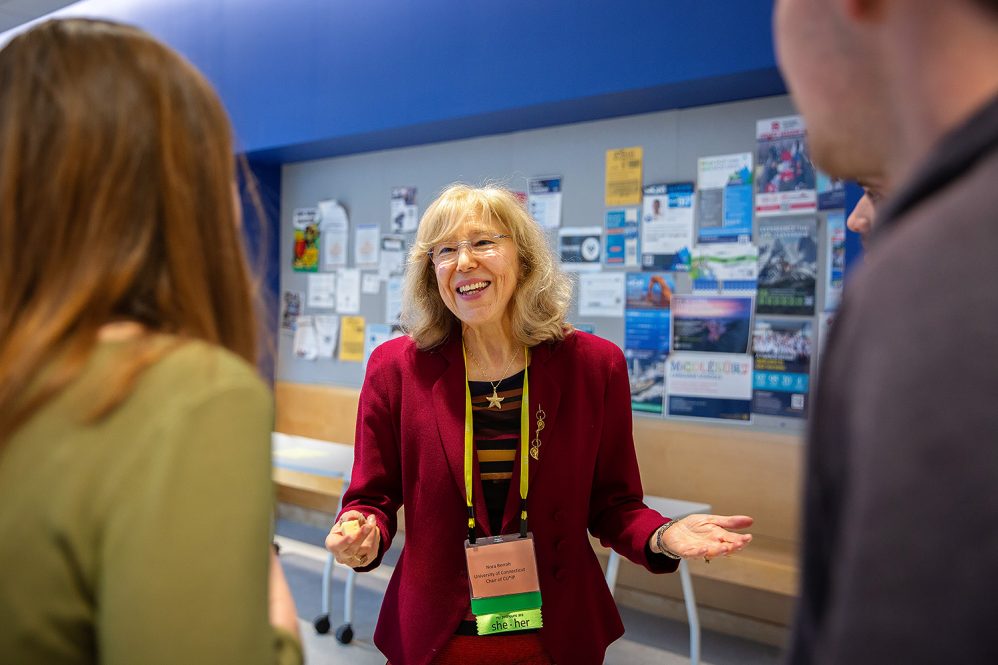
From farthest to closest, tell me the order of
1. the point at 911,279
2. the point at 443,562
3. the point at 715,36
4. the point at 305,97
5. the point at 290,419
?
the point at 290,419
the point at 305,97
the point at 715,36
the point at 443,562
the point at 911,279

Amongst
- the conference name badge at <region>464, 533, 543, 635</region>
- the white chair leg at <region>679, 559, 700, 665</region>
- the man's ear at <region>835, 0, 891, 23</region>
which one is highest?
the man's ear at <region>835, 0, 891, 23</region>

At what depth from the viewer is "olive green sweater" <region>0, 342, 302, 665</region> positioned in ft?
1.89

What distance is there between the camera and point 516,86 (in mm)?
3855

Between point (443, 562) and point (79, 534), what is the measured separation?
124 cm

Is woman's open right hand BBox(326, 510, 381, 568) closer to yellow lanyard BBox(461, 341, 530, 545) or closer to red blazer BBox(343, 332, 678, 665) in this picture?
red blazer BBox(343, 332, 678, 665)

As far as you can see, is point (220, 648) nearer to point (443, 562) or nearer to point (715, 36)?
point (443, 562)

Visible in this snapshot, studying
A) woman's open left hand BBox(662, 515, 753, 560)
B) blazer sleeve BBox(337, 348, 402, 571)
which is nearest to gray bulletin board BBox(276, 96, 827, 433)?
blazer sleeve BBox(337, 348, 402, 571)

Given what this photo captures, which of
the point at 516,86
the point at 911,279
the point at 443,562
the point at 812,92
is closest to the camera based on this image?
the point at 911,279

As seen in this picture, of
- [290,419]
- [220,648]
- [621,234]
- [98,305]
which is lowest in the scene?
[290,419]

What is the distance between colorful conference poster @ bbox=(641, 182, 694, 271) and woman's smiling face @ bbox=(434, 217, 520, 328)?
2.05 m

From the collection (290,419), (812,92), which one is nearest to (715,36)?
(812,92)

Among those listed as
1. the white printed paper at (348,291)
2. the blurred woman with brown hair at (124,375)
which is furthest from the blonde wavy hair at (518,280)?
the white printed paper at (348,291)

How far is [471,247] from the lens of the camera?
78.7 inches

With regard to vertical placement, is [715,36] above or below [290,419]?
above
